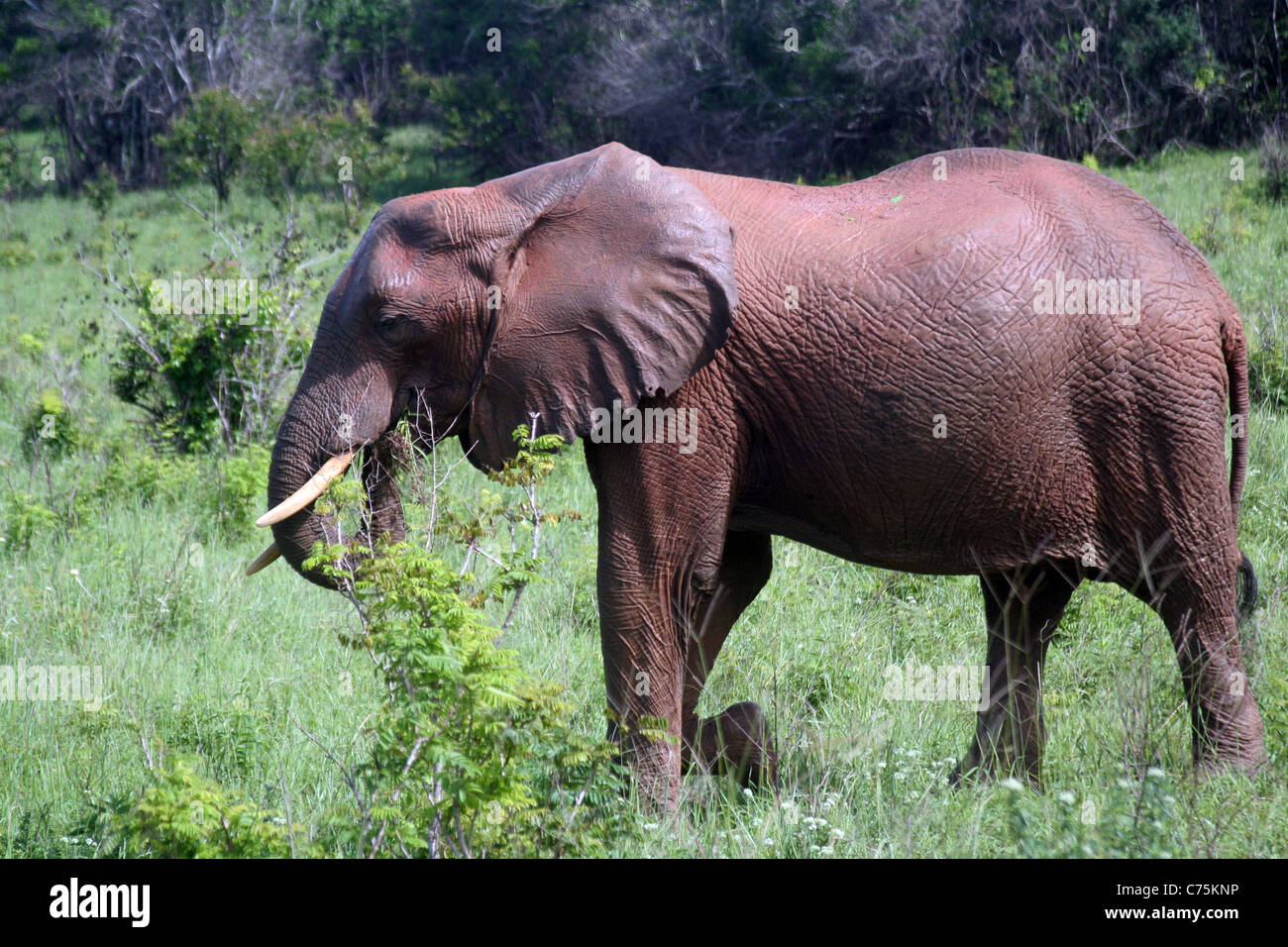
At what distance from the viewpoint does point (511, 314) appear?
411cm

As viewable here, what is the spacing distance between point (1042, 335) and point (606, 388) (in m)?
1.30

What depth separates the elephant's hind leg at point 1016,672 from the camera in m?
4.54

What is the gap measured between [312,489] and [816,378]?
1.59 metres

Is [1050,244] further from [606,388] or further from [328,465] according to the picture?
[328,465]

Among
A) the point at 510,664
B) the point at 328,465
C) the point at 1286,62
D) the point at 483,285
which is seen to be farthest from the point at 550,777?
the point at 1286,62

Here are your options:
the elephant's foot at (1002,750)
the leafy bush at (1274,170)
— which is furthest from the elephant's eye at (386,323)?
the leafy bush at (1274,170)

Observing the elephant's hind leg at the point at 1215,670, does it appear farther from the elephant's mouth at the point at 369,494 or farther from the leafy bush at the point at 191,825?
the leafy bush at the point at 191,825

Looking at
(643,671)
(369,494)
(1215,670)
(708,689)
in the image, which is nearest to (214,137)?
(708,689)

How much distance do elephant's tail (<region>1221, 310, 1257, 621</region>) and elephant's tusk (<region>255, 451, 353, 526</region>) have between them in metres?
2.76

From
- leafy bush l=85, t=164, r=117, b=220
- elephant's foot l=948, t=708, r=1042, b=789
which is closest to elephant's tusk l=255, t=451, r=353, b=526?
elephant's foot l=948, t=708, r=1042, b=789

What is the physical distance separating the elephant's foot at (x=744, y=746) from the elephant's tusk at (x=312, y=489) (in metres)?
1.49

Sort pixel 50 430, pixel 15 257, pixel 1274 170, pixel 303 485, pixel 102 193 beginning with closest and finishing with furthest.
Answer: pixel 303 485, pixel 50 430, pixel 1274 170, pixel 15 257, pixel 102 193

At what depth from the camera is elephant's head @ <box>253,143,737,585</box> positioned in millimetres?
4016

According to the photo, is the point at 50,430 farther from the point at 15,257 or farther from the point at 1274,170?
the point at 15,257
